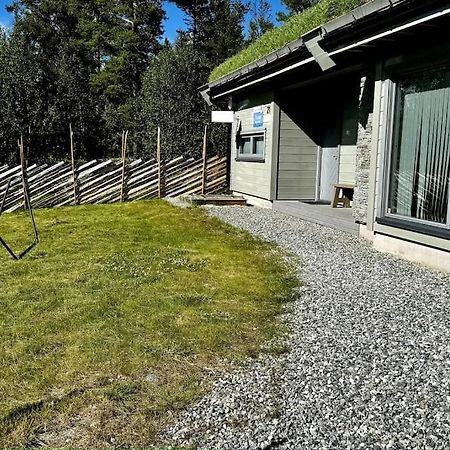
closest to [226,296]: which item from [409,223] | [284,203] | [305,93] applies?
[409,223]

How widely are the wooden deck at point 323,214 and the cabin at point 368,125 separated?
2 cm

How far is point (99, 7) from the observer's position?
2789cm

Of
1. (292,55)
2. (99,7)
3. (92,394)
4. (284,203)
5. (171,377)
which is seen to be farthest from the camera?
(99,7)

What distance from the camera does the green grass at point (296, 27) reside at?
22.6ft

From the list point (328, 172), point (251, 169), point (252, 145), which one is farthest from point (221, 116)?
point (328, 172)

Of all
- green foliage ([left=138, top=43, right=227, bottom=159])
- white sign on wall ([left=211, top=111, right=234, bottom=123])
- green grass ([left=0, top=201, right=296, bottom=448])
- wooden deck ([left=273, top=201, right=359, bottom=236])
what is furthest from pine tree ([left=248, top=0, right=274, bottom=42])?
green grass ([left=0, top=201, right=296, bottom=448])

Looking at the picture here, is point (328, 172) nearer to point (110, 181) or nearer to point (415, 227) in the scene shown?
point (415, 227)

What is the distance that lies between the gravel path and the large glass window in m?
1.17

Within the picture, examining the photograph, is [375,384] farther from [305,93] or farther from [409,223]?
[305,93]

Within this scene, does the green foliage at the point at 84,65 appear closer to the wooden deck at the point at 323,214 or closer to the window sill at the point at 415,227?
the wooden deck at the point at 323,214

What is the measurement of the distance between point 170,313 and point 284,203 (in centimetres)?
611

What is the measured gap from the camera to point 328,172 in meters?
9.58

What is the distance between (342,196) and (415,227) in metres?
3.57

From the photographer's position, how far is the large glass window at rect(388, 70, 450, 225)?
5.09m
